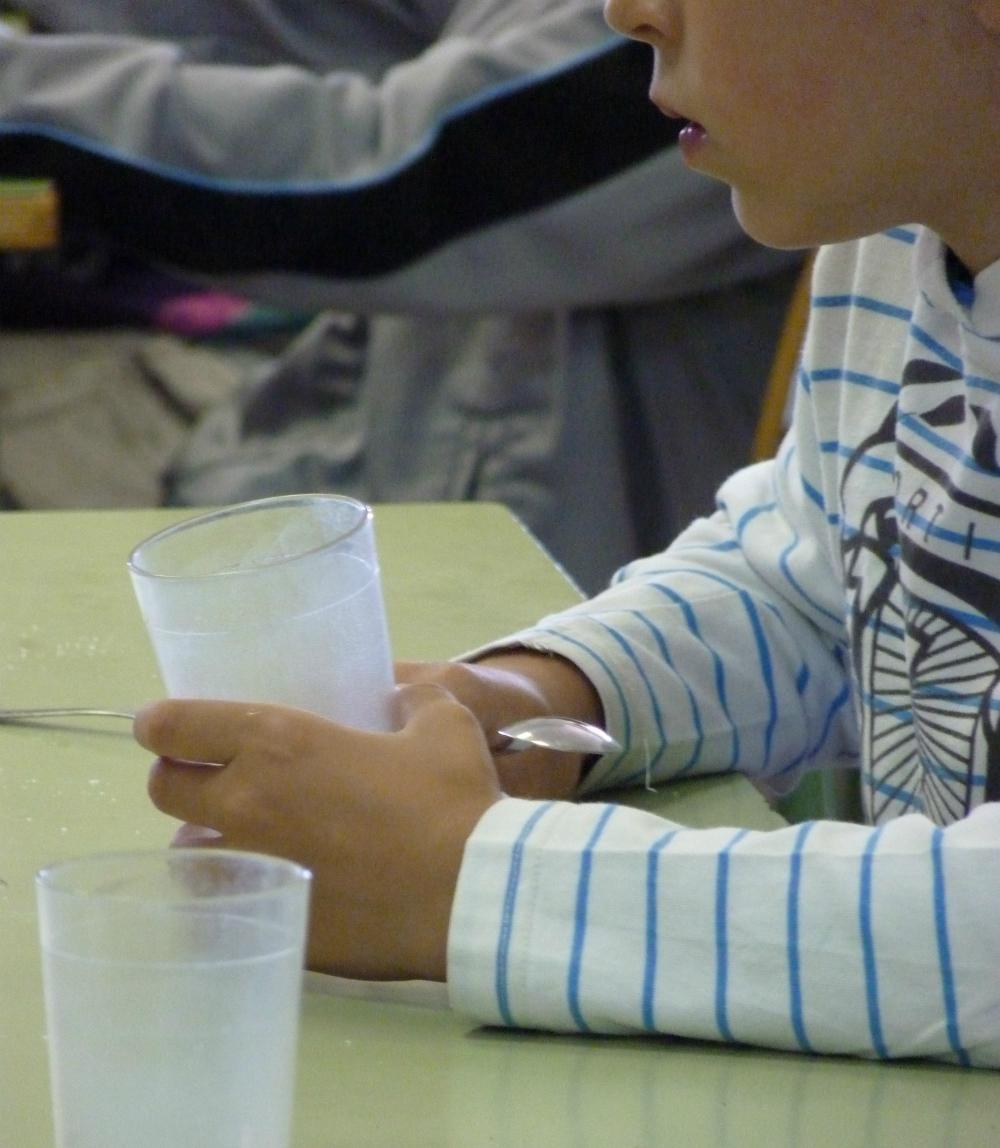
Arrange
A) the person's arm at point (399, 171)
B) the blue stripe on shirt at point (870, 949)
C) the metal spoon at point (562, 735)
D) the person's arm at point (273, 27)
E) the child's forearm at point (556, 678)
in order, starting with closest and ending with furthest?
the blue stripe on shirt at point (870, 949), the metal spoon at point (562, 735), the child's forearm at point (556, 678), the person's arm at point (399, 171), the person's arm at point (273, 27)

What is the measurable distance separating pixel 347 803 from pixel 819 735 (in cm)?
38

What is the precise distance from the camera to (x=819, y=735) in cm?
86

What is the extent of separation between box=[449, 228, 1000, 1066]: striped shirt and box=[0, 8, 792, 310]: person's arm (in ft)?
3.73

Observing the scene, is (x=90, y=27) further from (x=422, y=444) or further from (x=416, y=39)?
(x=422, y=444)

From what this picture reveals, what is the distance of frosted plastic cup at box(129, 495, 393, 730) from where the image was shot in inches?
21.5

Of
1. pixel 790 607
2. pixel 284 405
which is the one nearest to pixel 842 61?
pixel 790 607

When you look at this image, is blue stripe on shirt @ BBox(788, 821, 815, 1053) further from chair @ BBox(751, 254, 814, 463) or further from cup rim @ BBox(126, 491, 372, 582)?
chair @ BBox(751, 254, 814, 463)

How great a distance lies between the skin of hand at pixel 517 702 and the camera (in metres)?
0.68

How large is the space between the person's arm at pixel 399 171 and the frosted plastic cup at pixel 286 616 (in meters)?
1.48

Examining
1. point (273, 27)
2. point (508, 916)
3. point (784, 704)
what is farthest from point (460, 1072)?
point (273, 27)

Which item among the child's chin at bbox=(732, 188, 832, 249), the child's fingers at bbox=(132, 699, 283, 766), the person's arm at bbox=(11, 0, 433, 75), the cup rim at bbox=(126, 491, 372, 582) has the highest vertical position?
the person's arm at bbox=(11, 0, 433, 75)

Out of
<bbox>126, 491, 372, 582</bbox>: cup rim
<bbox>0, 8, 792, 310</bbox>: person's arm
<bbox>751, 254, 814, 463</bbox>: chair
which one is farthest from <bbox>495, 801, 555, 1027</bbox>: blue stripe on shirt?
<bbox>0, 8, 792, 310</bbox>: person's arm

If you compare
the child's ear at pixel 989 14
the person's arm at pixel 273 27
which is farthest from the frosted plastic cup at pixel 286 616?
the person's arm at pixel 273 27

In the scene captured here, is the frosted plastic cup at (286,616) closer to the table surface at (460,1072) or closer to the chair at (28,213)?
the table surface at (460,1072)
